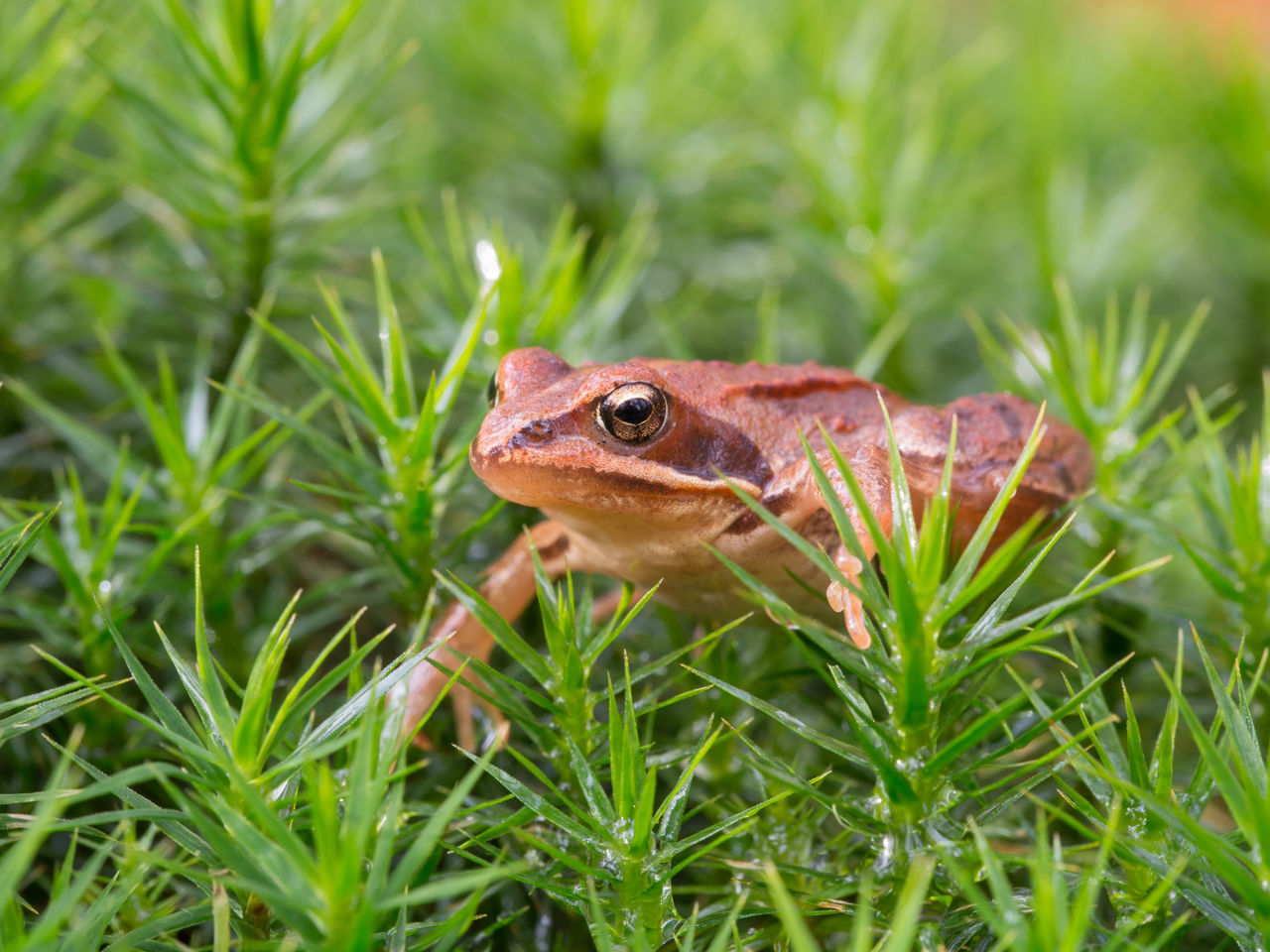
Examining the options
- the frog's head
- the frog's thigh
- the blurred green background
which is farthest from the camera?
the blurred green background

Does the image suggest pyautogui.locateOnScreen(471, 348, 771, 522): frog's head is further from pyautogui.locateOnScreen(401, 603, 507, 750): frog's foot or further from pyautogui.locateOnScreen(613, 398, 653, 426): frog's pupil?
pyautogui.locateOnScreen(401, 603, 507, 750): frog's foot

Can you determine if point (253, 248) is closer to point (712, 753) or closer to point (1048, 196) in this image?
point (712, 753)

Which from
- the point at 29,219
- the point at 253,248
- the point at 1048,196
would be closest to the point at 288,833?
the point at 253,248

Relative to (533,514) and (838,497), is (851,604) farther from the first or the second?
(533,514)

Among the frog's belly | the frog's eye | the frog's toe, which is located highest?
the frog's eye

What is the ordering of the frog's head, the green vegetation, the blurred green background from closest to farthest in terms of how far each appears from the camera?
the green vegetation < the frog's head < the blurred green background

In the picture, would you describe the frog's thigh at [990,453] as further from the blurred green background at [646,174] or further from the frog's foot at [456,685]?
the frog's foot at [456,685]

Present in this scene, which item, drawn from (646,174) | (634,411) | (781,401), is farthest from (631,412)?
(646,174)

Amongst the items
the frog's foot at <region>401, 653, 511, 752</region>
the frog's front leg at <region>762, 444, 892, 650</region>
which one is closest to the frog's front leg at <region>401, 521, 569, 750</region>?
the frog's foot at <region>401, 653, 511, 752</region>
